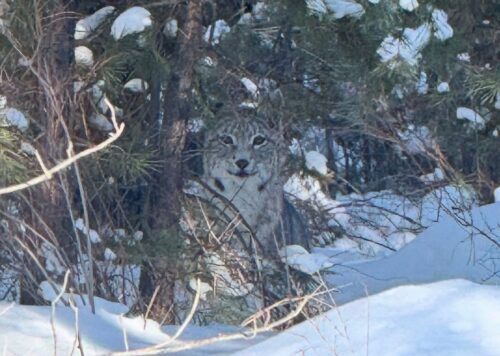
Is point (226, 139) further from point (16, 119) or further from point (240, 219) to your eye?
point (16, 119)

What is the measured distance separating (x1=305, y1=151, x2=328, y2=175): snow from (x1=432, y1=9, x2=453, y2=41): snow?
154cm

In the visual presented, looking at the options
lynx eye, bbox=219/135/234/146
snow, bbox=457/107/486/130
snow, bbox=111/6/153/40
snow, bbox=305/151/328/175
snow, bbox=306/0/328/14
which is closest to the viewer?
snow, bbox=306/0/328/14

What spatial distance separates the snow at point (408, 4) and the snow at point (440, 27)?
26 cm

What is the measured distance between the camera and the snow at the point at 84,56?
23.5 ft

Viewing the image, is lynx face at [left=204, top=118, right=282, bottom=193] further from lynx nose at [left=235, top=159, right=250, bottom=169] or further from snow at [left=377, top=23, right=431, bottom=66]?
snow at [left=377, top=23, right=431, bottom=66]

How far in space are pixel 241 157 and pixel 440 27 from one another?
3.06 meters

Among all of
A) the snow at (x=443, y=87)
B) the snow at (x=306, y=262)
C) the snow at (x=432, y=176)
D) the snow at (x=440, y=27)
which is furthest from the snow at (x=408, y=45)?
the snow at (x=432, y=176)

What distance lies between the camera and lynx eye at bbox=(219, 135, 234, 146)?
9.34 meters

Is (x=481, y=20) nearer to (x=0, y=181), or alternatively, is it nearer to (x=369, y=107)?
(x=369, y=107)

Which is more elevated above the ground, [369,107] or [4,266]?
[369,107]

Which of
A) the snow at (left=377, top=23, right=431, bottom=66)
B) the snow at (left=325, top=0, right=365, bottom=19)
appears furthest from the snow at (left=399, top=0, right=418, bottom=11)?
the snow at (left=325, top=0, right=365, bottom=19)

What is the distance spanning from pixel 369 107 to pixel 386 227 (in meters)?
3.68

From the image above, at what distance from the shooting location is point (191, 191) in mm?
8539

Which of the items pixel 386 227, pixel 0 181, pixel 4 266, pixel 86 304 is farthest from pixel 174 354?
pixel 386 227
